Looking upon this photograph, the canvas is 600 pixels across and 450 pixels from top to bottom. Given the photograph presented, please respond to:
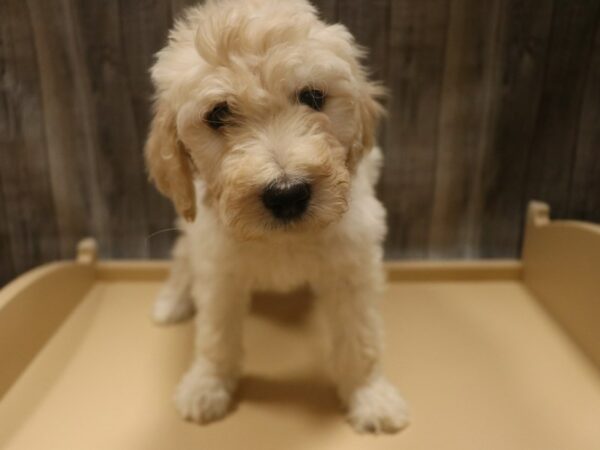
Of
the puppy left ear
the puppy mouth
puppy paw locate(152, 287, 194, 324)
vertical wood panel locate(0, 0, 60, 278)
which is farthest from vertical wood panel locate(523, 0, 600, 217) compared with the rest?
vertical wood panel locate(0, 0, 60, 278)

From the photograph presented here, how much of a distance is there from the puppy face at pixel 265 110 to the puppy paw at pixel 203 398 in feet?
1.87

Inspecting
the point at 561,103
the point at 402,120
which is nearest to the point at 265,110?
the point at 402,120

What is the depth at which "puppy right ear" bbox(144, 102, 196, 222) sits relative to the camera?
4.65 feet

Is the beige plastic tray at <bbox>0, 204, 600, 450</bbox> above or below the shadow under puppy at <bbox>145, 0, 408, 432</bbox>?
below

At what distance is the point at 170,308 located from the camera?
6.74 feet

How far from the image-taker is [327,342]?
1.87m

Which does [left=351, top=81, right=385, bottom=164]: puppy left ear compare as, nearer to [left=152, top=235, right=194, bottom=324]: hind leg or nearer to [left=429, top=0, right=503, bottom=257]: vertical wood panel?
[left=429, top=0, right=503, bottom=257]: vertical wood panel

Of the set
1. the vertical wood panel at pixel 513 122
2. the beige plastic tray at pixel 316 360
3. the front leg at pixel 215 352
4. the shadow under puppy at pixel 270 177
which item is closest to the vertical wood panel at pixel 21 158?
the beige plastic tray at pixel 316 360

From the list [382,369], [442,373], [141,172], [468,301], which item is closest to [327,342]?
[382,369]

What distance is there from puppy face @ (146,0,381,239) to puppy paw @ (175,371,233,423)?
1.87 feet

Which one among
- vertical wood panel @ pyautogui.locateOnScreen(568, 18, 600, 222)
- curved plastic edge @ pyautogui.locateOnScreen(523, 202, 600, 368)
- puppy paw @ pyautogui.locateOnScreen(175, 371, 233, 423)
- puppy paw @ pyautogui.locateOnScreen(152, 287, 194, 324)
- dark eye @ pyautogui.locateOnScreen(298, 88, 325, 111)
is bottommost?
puppy paw @ pyautogui.locateOnScreen(175, 371, 233, 423)

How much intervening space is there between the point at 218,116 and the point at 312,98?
0.76ft

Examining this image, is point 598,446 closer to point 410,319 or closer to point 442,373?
point 442,373

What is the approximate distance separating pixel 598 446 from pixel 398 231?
1.09 metres
